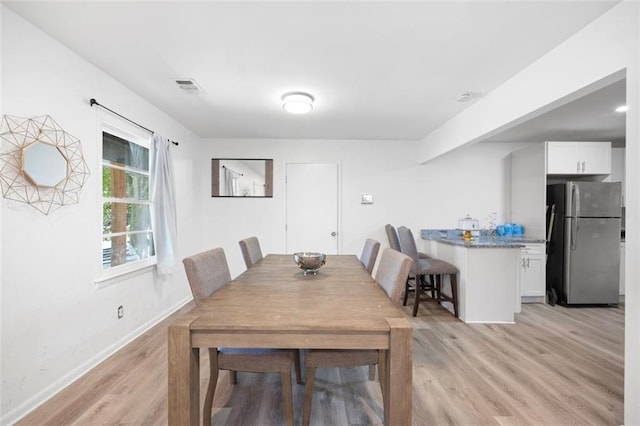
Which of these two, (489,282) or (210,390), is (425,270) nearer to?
(489,282)

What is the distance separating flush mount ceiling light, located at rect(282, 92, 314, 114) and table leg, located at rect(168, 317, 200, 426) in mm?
2122

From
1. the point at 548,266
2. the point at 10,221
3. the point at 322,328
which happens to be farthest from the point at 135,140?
the point at 548,266

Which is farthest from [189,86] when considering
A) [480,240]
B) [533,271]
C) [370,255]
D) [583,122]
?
[533,271]

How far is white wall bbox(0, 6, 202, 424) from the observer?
167 centimetres

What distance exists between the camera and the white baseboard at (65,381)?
5.49 ft

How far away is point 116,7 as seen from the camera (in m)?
1.60

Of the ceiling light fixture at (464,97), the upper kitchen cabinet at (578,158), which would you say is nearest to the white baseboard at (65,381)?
the ceiling light fixture at (464,97)

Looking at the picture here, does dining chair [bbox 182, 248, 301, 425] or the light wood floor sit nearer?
dining chair [bbox 182, 248, 301, 425]

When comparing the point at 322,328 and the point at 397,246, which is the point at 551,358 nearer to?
the point at 397,246

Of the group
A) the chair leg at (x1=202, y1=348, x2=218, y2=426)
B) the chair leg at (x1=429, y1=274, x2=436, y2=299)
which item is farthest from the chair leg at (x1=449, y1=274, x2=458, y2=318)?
the chair leg at (x1=202, y1=348, x2=218, y2=426)

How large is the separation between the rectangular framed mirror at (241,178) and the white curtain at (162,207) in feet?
3.94

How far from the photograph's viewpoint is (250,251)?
2.65 metres

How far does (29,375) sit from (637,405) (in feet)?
11.0

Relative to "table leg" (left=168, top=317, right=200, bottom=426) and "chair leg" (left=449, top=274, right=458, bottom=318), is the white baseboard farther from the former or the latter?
"chair leg" (left=449, top=274, right=458, bottom=318)
